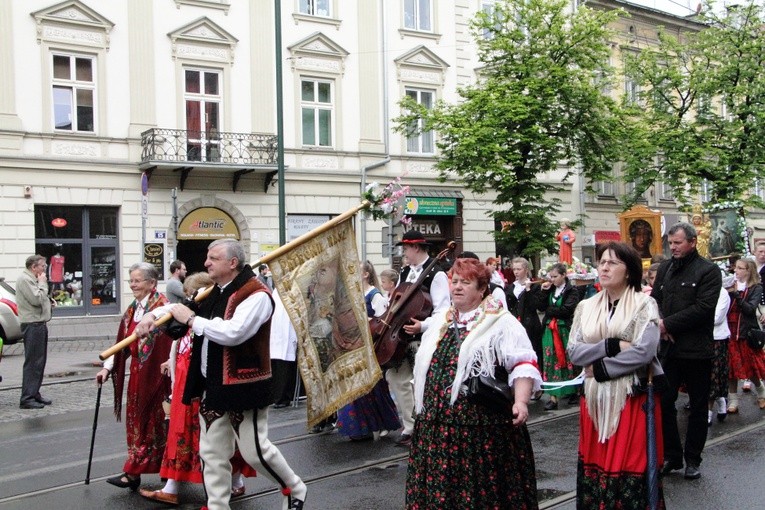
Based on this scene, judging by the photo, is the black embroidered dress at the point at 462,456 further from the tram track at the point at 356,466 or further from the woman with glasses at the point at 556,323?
the woman with glasses at the point at 556,323

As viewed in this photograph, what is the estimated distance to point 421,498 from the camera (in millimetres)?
4488

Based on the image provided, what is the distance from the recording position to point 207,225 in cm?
2514

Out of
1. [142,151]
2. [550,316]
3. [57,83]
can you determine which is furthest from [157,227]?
[550,316]

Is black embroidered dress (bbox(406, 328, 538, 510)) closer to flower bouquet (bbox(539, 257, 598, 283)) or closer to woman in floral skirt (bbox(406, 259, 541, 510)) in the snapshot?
woman in floral skirt (bbox(406, 259, 541, 510))

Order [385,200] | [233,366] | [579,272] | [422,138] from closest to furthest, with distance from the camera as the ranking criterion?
[233,366]
[385,200]
[579,272]
[422,138]

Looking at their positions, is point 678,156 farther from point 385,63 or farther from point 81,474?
point 81,474

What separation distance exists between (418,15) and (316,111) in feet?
18.1

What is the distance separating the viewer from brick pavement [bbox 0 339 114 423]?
36.1 feet

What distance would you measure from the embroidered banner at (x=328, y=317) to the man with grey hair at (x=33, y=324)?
662 cm

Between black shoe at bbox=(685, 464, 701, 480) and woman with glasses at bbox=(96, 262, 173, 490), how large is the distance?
4156mm

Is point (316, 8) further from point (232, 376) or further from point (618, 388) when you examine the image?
point (618, 388)

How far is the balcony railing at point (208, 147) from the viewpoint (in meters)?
23.8

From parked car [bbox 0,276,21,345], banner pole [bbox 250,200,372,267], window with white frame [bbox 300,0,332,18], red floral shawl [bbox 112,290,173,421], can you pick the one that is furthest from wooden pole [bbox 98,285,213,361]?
window with white frame [bbox 300,0,332,18]

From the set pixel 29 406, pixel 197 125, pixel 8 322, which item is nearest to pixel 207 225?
pixel 197 125
